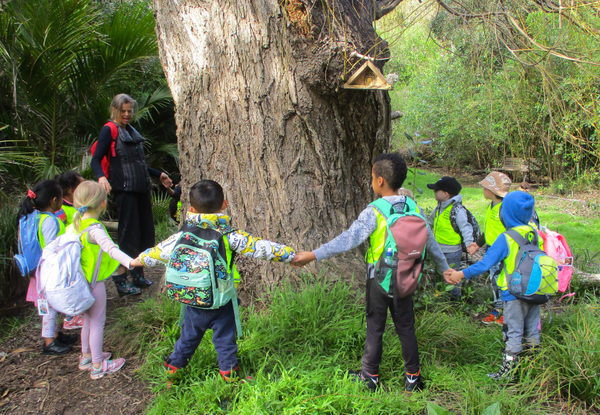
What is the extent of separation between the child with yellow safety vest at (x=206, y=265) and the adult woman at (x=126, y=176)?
1.69 meters

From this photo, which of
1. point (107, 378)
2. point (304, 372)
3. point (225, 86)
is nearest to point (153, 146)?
point (225, 86)

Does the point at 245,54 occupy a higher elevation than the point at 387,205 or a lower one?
higher

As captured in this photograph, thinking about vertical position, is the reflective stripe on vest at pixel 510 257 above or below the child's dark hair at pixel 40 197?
below

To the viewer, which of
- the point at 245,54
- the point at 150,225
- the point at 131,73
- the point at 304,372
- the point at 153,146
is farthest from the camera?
the point at 153,146

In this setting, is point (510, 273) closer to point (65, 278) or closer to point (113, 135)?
point (65, 278)

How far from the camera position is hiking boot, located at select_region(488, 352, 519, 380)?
2.84 m

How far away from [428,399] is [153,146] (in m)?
6.73

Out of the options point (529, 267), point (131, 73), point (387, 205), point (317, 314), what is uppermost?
point (131, 73)

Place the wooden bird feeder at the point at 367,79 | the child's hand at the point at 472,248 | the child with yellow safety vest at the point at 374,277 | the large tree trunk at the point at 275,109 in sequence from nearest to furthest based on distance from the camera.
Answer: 1. the child with yellow safety vest at the point at 374,277
2. the wooden bird feeder at the point at 367,79
3. the large tree trunk at the point at 275,109
4. the child's hand at the point at 472,248

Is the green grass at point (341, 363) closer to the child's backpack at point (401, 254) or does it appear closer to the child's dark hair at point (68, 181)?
the child's backpack at point (401, 254)

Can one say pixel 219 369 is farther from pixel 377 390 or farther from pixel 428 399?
pixel 428 399

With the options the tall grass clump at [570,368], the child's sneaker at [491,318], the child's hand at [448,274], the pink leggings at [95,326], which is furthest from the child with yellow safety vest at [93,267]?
the child's sneaker at [491,318]

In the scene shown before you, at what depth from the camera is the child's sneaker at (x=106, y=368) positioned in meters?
3.10

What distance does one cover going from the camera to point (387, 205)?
2.63 metres
